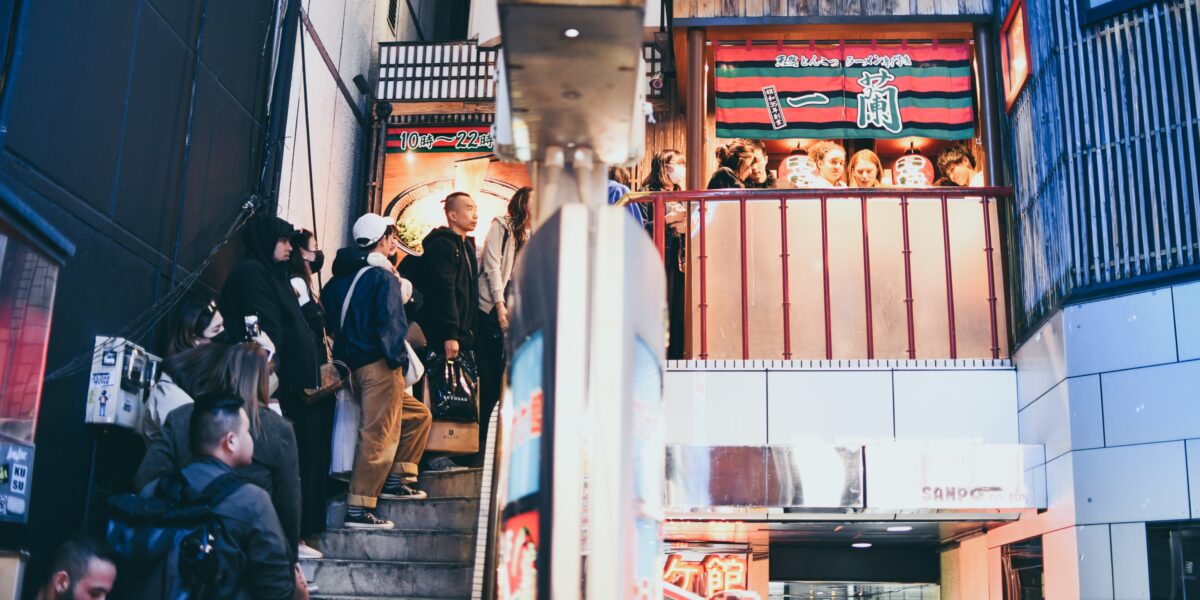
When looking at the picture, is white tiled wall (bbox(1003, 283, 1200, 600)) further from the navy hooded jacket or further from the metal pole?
the navy hooded jacket

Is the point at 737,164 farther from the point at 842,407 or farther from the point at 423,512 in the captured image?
the point at 423,512

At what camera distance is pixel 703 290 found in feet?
Answer: 29.7

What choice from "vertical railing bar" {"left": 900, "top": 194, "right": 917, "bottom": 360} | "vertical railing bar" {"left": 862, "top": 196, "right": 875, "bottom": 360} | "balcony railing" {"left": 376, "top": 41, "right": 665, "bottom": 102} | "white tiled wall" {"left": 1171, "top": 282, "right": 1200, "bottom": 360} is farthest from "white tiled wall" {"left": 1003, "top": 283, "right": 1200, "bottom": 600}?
"balcony railing" {"left": 376, "top": 41, "right": 665, "bottom": 102}

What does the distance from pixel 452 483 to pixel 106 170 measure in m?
3.13

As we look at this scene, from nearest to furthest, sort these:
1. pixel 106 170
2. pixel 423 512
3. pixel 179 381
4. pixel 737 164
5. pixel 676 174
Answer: pixel 179 381 → pixel 106 170 → pixel 423 512 → pixel 676 174 → pixel 737 164

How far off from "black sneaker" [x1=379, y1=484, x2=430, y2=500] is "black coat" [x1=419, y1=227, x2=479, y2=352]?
1268 millimetres

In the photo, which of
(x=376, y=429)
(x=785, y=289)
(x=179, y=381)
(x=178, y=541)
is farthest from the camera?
(x=785, y=289)

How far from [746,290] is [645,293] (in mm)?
5636

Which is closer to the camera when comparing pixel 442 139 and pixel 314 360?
pixel 314 360

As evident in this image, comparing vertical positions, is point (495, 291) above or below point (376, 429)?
above

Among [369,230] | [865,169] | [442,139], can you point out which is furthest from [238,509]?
[442,139]

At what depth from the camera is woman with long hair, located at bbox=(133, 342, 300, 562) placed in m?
5.36

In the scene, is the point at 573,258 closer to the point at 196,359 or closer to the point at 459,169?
the point at 196,359

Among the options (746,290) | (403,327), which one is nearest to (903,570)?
(746,290)
